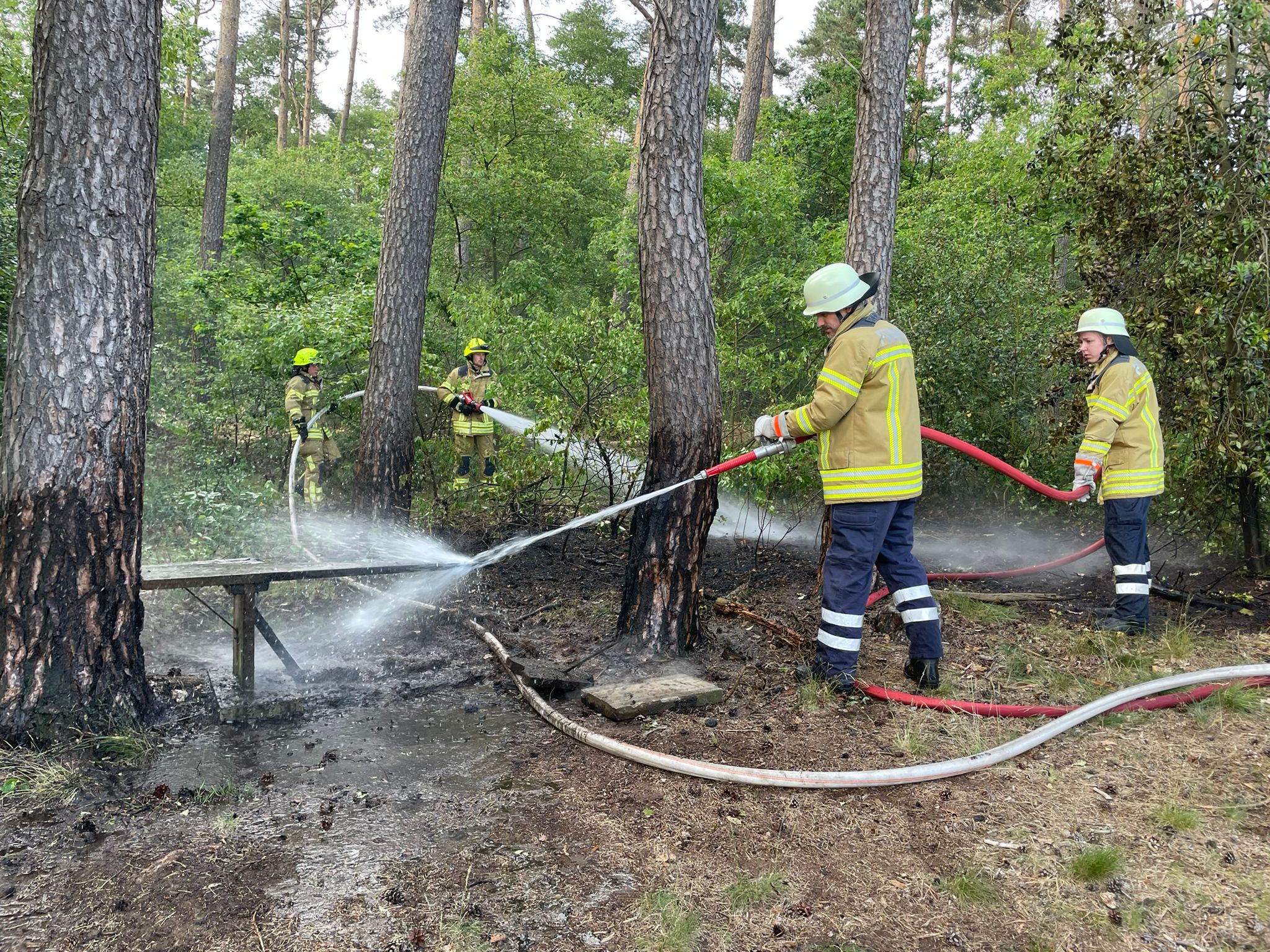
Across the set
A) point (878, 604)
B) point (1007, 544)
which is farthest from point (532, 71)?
point (878, 604)

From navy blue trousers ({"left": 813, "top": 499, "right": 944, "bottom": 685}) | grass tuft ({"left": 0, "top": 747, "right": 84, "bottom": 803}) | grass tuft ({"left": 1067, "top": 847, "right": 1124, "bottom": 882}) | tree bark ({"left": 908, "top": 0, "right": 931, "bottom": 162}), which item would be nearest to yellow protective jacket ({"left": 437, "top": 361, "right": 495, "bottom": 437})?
navy blue trousers ({"left": 813, "top": 499, "right": 944, "bottom": 685})

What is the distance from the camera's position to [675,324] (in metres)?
5.11

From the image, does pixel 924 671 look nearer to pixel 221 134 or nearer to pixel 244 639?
pixel 244 639

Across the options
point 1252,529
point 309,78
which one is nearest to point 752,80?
point 1252,529

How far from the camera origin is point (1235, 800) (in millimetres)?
3301

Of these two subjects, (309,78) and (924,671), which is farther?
(309,78)

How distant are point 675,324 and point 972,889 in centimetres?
326

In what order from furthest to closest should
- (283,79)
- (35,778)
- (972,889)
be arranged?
(283,79) < (35,778) < (972,889)

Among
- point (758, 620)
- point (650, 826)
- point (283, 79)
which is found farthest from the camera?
point (283, 79)

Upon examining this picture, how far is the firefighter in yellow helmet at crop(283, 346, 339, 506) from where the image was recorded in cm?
1002

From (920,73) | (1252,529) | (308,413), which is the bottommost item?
(1252,529)

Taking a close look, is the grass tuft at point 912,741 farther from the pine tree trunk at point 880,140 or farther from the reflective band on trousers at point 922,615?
the pine tree trunk at point 880,140

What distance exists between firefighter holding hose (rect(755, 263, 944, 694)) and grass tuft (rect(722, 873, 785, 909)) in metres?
1.82

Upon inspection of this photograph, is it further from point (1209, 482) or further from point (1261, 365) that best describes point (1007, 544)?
point (1261, 365)
